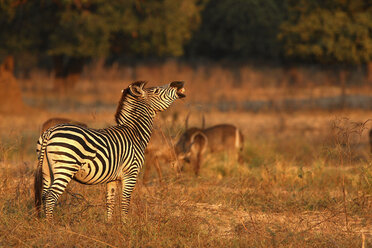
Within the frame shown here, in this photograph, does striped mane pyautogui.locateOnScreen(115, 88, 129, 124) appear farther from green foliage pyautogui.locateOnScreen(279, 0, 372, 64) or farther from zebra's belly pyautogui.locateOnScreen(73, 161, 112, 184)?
green foliage pyautogui.locateOnScreen(279, 0, 372, 64)

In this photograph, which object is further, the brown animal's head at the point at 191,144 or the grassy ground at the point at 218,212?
the brown animal's head at the point at 191,144

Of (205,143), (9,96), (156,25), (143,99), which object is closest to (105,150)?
(143,99)

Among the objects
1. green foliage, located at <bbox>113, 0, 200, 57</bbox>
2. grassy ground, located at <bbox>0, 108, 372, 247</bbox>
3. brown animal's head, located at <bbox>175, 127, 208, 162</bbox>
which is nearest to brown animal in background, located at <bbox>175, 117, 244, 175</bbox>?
brown animal's head, located at <bbox>175, 127, 208, 162</bbox>

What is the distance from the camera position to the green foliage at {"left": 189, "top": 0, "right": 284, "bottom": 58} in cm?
3647

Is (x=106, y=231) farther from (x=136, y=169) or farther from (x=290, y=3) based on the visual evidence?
(x=290, y=3)

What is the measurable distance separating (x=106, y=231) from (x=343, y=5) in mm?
20682

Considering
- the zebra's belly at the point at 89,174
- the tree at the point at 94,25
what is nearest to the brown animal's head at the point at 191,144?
the zebra's belly at the point at 89,174

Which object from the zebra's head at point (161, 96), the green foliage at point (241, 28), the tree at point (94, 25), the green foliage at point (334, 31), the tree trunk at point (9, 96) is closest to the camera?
the zebra's head at point (161, 96)

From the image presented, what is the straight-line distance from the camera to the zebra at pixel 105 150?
17.2ft

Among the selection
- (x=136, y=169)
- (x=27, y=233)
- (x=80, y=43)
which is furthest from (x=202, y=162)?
(x=80, y=43)

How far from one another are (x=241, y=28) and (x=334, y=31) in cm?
1501

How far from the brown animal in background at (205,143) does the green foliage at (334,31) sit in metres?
11.7

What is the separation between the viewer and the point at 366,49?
23.0 meters

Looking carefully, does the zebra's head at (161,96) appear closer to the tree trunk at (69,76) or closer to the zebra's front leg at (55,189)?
the zebra's front leg at (55,189)
